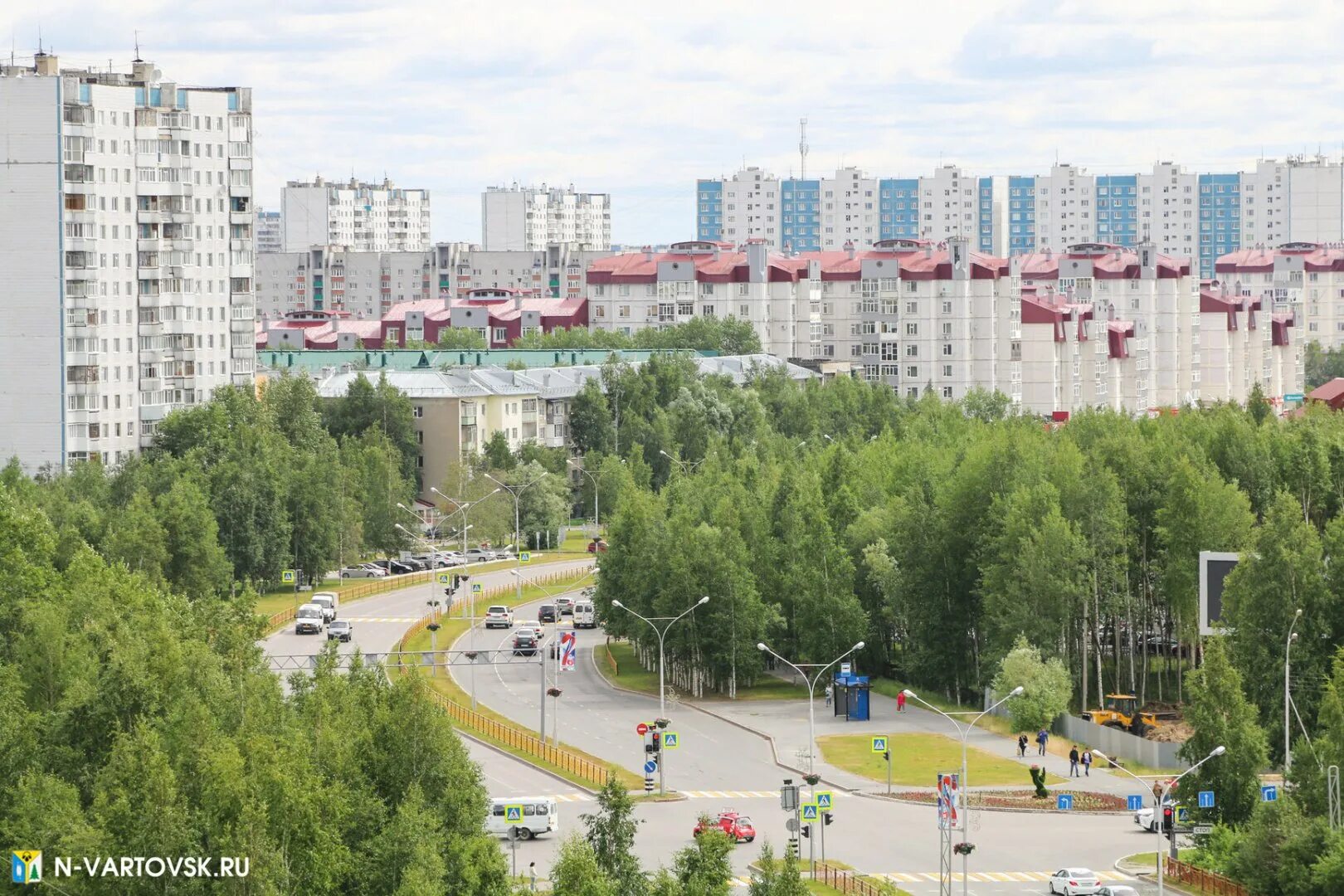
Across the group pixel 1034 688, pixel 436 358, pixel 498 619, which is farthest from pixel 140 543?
pixel 436 358

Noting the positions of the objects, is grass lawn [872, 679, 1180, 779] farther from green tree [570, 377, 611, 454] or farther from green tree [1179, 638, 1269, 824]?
green tree [570, 377, 611, 454]

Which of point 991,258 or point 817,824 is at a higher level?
point 991,258

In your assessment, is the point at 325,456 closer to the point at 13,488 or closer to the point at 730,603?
the point at 13,488

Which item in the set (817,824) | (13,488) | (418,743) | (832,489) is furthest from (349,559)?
(418,743)

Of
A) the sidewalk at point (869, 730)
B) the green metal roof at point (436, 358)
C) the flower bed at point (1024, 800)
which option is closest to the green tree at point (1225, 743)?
the flower bed at point (1024, 800)

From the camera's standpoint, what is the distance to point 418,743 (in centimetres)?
4938

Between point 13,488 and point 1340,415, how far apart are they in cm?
6116

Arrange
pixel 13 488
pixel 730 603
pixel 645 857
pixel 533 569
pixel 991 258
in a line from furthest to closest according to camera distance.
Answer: pixel 991 258
pixel 533 569
pixel 13 488
pixel 730 603
pixel 645 857

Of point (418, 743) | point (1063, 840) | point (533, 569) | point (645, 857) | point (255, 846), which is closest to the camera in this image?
point (255, 846)

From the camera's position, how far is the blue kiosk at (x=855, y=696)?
79.1 metres

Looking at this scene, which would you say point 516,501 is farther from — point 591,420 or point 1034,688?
point 1034,688

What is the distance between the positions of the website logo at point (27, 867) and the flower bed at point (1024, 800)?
27598 millimetres

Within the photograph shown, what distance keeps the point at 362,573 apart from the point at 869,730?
47.9m

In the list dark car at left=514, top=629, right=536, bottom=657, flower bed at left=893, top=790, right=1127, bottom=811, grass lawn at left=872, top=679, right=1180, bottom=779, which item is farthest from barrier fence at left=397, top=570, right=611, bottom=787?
grass lawn at left=872, top=679, right=1180, bottom=779
